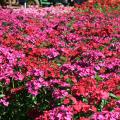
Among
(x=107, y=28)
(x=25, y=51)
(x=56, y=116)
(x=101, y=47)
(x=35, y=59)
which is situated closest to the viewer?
(x=56, y=116)

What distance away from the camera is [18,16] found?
13258mm

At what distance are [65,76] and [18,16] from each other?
7.71m

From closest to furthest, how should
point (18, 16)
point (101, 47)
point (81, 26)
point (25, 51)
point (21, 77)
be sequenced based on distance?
point (21, 77), point (25, 51), point (101, 47), point (81, 26), point (18, 16)

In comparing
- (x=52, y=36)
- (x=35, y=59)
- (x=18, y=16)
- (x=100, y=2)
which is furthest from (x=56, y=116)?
(x=100, y=2)

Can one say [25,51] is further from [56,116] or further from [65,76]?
[56,116]

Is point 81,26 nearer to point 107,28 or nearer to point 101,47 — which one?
point 107,28

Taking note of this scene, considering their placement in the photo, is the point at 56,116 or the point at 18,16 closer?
the point at 56,116

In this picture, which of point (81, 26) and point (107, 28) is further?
point (81, 26)

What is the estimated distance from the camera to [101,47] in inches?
340

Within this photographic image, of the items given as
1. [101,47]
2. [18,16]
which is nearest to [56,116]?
[101,47]

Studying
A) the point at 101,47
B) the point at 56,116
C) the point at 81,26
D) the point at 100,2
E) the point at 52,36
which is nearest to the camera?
the point at 56,116

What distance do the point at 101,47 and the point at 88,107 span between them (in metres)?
4.03

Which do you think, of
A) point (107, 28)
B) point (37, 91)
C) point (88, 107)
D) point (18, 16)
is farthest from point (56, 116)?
point (18, 16)

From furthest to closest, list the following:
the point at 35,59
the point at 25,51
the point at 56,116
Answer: the point at 25,51, the point at 35,59, the point at 56,116
